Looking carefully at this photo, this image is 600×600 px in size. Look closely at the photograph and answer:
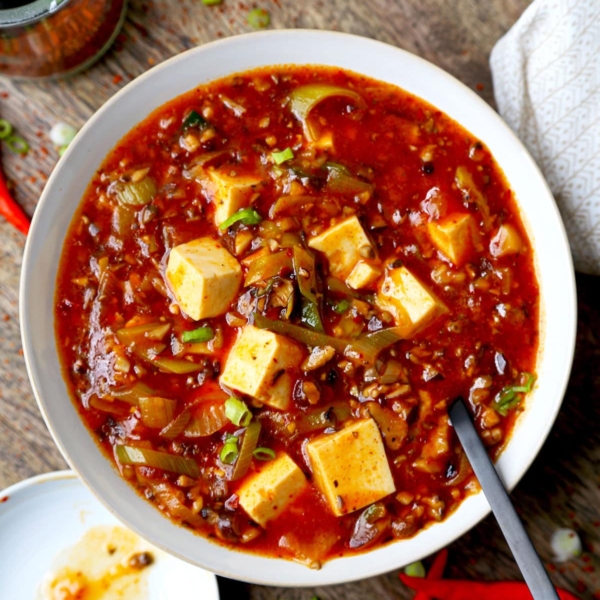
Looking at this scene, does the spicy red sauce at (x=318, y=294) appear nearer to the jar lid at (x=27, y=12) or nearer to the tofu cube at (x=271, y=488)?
the tofu cube at (x=271, y=488)

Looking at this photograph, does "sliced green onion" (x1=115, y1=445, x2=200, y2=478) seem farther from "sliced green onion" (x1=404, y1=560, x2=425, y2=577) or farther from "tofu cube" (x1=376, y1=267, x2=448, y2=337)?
"sliced green onion" (x1=404, y1=560, x2=425, y2=577)

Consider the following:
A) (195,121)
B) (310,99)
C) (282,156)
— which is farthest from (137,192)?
(310,99)

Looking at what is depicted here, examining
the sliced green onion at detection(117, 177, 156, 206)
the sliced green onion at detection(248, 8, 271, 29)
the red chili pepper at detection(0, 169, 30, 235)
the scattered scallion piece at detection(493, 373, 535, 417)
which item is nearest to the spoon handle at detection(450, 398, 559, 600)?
the scattered scallion piece at detection(493, 373, 535, 417)

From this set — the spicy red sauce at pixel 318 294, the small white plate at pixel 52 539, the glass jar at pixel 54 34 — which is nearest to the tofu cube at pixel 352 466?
the spicy red sauce at pixel 318 294

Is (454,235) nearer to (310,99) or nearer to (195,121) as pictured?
(310,99)

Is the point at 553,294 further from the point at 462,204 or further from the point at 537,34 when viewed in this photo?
the point at 537,34
